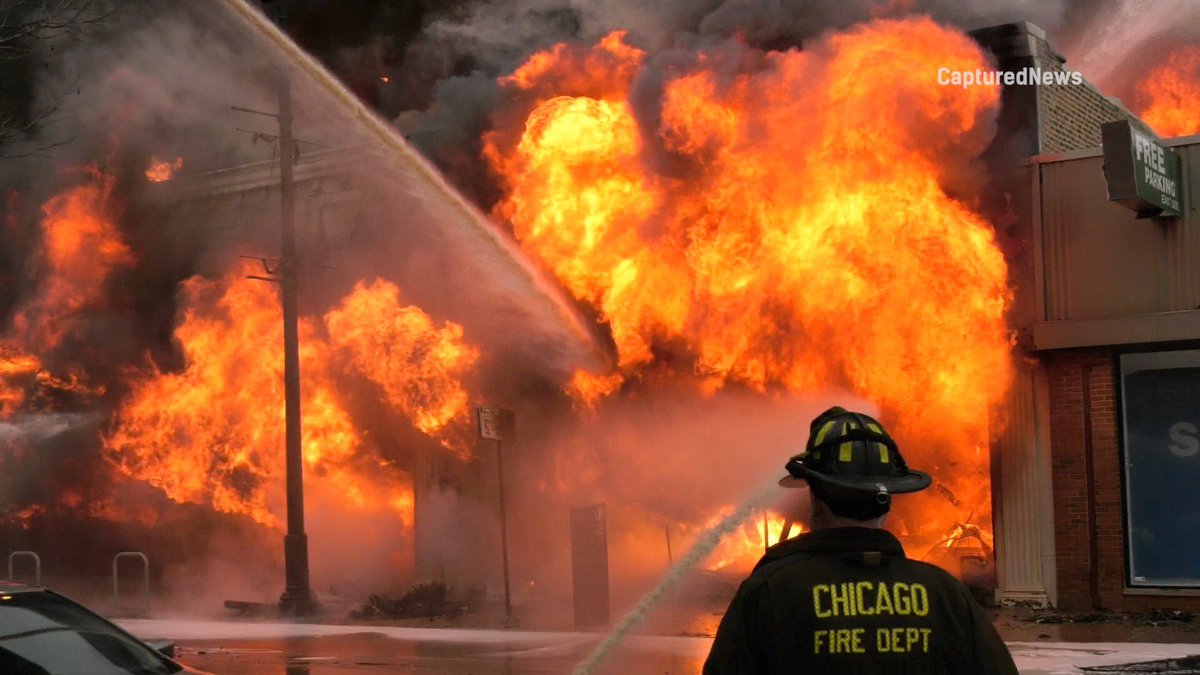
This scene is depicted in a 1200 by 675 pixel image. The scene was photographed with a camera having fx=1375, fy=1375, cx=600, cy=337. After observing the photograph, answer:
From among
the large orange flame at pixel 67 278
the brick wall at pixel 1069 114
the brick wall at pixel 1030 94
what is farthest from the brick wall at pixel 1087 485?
the large orange flame at pixel 67 278

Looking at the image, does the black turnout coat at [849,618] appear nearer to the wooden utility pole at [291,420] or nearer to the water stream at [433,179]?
the water stream at [433,179]

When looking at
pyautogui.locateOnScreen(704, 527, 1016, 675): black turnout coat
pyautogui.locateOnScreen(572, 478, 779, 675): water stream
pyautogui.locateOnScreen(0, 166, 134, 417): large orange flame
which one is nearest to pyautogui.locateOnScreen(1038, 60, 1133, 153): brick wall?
pyautogui.locateOnScreen(572, 478, 779, 675): water stream

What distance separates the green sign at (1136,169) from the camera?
1312cm

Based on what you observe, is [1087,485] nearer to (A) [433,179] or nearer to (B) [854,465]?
(A) [433,179]

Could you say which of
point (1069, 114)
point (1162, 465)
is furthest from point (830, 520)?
point (1069, 114)

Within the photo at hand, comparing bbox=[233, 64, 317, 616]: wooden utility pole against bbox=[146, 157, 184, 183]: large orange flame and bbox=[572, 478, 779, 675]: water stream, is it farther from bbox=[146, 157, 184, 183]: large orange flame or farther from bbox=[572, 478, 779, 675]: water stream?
bbox=[146, 157, 184, 183]: large orange flame

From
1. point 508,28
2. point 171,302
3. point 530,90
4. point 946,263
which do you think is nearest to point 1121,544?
point 946,263

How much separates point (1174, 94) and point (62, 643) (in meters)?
22.9

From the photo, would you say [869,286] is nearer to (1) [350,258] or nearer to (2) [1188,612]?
(2) [1188,612]

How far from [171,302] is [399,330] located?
7585mm

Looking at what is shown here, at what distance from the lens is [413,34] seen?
21.0 meters

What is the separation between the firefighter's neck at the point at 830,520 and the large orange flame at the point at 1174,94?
841 inches

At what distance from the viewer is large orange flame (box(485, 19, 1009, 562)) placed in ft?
45.1

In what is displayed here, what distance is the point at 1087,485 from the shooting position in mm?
14242
